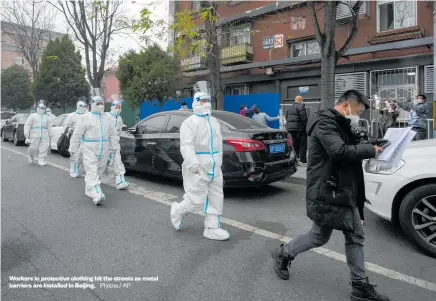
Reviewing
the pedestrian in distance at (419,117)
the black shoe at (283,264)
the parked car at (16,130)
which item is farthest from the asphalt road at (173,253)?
the parked car at (16,130)

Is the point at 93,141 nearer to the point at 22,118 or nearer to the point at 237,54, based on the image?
the point at 22,118

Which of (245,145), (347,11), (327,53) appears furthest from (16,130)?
(347,11)

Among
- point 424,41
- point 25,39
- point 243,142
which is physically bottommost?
point 243,142

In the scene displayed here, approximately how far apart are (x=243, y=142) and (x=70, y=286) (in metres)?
3.20

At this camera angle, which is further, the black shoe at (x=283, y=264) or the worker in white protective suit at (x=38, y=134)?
the worker in white protective suit at (x=38, y=134)

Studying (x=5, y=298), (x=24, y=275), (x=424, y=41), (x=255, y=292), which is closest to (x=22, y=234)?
(x=24, y=275)

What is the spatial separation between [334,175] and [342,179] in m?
0.06

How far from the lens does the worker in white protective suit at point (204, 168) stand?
3834 millimetres

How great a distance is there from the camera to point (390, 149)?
2.68 meters

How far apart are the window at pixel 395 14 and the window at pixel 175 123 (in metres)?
10.3

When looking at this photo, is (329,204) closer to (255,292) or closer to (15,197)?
(255,292)

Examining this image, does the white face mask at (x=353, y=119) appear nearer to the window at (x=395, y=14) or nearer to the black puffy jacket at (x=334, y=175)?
the black puffy jacket at (x=334, y=175)

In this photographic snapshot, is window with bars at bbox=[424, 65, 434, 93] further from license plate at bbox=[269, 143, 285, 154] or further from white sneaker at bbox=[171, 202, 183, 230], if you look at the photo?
white sneaker at bbox=[171, 202, 183, 230]

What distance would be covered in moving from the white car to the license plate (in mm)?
1886
